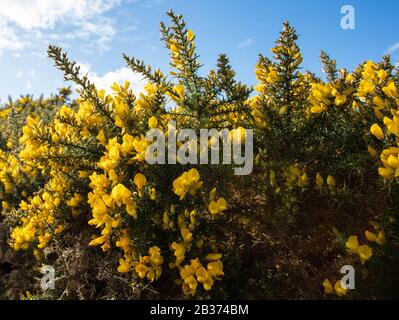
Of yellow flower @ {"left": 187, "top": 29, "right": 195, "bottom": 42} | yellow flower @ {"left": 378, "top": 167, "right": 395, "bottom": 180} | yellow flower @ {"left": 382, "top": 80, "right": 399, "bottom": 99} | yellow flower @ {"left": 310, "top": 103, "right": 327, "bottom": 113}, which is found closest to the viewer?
yellow flower @ {"left": 378, "top": 167, "right": 395, "bottom": 180}

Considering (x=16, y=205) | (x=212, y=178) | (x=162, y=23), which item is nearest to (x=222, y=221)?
(x=212, y=178)

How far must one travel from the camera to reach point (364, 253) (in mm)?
1495

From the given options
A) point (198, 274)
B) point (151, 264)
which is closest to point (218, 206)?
point (198, 274)

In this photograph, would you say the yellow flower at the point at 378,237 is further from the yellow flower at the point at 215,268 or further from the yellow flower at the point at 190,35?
the yellow flower at the point at 190,35

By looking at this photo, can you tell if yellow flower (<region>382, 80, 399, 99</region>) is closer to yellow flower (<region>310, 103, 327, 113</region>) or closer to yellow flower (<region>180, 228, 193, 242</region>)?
yellow flower (<region>310, 103, 327, 113</region>)

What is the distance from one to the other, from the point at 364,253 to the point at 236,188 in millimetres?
778

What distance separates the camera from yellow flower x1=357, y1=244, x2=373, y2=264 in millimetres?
1485

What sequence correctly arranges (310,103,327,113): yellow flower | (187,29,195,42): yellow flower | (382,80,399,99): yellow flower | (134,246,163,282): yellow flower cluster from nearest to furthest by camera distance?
(382,80,399,99): yellow flower, (134,246,163,282): yellow flower cluster, (310,103,327,113): yellow flower, (187,29,195,42): yellow flower

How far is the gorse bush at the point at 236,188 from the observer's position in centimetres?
172

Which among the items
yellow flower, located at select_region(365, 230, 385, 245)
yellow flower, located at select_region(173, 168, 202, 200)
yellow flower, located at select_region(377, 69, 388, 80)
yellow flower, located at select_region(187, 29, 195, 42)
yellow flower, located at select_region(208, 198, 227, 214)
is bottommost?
yellow flower, located at select_region(365, 230, 385, 245)

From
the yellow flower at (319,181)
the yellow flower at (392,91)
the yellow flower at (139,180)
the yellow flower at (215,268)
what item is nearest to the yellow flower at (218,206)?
the yellow flower at (215,268)

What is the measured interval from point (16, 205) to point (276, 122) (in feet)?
8.30

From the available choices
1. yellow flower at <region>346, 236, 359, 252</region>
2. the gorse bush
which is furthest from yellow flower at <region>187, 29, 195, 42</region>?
yellow flower at <region>346, 236, 359, 252</region>

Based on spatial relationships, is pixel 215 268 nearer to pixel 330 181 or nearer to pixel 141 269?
pixel 141 269
